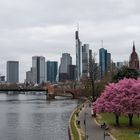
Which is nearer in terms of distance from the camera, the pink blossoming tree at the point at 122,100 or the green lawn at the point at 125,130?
the green lawn at the point at 125,130

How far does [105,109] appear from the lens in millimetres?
58062

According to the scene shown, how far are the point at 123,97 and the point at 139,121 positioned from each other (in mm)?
7316

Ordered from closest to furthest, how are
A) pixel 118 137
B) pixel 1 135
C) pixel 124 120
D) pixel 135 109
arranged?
pixel 118 137
pixel 135 109
pixel 1 135
pixel 124 120

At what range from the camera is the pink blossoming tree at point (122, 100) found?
56.0 m

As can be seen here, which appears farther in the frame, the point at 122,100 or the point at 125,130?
the point at 122,100

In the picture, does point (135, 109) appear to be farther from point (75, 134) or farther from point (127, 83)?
point (75, 134)

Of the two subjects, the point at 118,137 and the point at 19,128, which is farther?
the point at 19,128

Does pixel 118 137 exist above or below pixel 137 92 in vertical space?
below

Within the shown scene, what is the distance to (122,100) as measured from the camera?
5641cm

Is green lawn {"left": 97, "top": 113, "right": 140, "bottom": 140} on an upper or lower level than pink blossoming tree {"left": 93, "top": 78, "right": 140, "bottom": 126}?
lower

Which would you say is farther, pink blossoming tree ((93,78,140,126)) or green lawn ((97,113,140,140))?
pink blossoming tree ((93,78,140,126))

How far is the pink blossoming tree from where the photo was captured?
184 feet

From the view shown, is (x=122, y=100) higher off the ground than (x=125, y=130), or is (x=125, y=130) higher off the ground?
(x=122, y=100)

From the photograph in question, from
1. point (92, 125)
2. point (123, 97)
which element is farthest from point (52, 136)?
point (123, 97)
